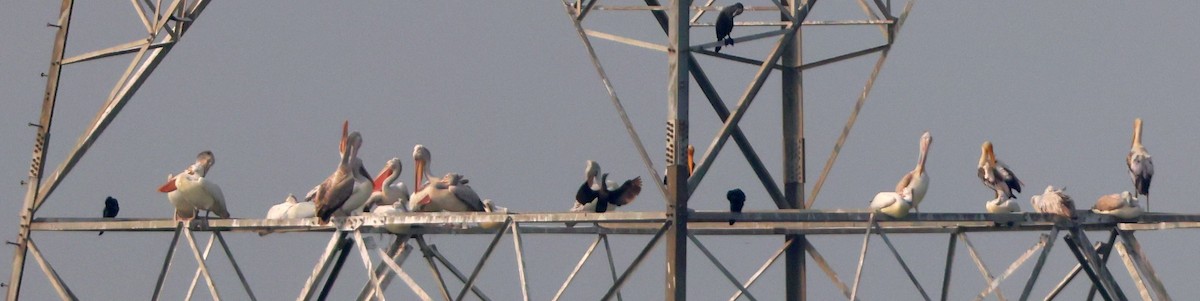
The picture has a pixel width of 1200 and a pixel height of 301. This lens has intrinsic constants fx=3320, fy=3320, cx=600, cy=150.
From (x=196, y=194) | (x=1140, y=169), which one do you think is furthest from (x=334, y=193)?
(x=1140, y=169)

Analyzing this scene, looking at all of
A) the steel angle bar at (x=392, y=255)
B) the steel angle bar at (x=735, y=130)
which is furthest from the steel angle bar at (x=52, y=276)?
the steel angle bar at (x=735, y=130)

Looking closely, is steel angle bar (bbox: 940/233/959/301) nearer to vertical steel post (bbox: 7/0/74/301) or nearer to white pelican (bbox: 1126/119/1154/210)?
white pelican (bbox: 1126/119/1154/210)

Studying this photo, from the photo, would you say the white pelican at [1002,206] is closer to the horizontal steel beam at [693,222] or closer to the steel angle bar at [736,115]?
the horizontal steel beam at [693,222]

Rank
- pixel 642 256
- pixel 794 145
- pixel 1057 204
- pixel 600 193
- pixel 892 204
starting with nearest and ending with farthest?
1. pixel 642 256
2. pixel 892 204
3. pixel 1057 204
4. pixel 600 193
5. pixel 794 145

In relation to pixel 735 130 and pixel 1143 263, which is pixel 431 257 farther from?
pixel 1143 263

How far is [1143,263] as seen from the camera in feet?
152

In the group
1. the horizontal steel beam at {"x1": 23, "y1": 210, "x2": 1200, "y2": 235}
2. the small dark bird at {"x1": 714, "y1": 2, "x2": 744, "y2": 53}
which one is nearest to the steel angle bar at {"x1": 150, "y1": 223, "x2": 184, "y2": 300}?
the horizontal steel beam at {"x1": 23, "y1": 210, "x2": 1200, "y2": 235}

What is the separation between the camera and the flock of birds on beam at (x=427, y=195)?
43812 millimetres

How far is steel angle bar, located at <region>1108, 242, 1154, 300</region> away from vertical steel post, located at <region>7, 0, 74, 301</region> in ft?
50.3

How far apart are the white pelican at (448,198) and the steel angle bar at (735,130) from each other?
137 inches

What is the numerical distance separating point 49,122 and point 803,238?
1101 centimetres

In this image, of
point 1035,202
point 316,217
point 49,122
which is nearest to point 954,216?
point 1035,202

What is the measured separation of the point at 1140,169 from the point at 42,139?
16.4 meters

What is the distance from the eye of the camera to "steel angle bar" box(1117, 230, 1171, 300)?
46.2 meters
